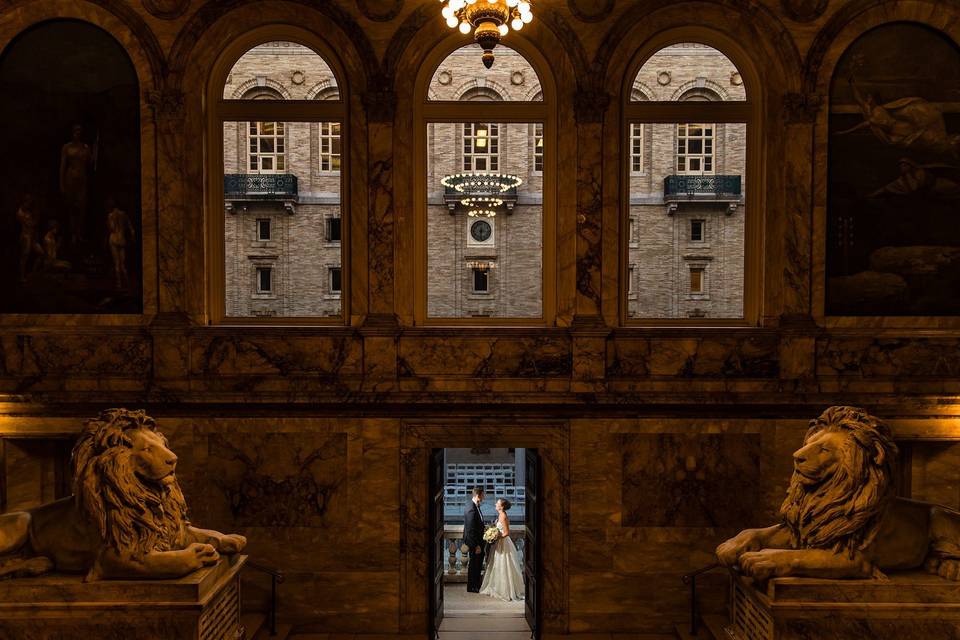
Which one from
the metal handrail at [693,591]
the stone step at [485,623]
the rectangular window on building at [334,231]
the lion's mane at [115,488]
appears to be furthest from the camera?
the rectangular window on building at [334,231]

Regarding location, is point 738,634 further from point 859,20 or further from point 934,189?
point 859,20

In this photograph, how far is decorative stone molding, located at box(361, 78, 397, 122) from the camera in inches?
312

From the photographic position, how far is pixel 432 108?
27.1 feet

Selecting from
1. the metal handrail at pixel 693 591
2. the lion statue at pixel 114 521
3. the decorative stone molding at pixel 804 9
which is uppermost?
the decorative stone molding at pixel 804 9

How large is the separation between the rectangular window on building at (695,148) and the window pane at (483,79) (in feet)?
6.31

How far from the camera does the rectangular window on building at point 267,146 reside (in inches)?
336

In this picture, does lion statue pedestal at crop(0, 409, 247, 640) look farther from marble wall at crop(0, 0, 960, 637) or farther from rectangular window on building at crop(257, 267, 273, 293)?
rectangular window on building at crop(257, 267, 273, 293)

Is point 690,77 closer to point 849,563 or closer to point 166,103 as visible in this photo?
point 849,563

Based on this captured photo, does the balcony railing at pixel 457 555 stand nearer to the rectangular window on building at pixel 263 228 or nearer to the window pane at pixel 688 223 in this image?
the window pane at pixel 688 223

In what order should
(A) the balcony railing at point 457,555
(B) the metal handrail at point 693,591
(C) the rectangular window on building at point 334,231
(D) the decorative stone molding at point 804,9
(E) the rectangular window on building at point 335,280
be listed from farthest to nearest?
(A) the balcony railing at point 457,555 → (C) the rectangular window on building at point 334,231 → (E) the rectangular window on building at point 335,280 → (D) the decorative stone molding at point 804,9 → (B) the metal handrail at point 693,591

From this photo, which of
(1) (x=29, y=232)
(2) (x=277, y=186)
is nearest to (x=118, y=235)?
(1) (x=29, y=232)

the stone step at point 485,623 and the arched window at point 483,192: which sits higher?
the arched window at point 483,192

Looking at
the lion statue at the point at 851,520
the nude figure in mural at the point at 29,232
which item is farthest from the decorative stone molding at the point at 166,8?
the lion statue at the point at 851,520

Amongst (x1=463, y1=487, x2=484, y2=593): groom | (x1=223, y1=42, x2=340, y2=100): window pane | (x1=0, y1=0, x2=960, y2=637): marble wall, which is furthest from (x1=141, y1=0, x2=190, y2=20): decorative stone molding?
(x1=463, y1=487, x2=484, y2=593): groom
